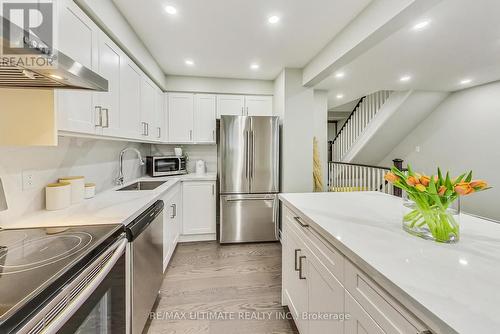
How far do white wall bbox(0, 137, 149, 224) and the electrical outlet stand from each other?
0.06 feet

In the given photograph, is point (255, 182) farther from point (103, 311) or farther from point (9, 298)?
point (9, 298)

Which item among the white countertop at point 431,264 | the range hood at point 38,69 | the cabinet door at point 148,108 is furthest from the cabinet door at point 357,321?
the cabinet door at point 148,108

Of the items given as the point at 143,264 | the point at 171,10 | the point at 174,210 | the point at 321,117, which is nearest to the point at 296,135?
the point at 321,117

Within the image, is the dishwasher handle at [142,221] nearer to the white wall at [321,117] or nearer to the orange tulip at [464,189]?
the orange tulip at [464,189]

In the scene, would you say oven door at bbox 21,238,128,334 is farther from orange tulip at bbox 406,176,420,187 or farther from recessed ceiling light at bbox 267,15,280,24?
recessed ceiling light at bbox 267,15,280,24

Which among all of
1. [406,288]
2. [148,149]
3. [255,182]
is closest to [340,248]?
[406,288]

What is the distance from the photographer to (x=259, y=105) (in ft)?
11.9

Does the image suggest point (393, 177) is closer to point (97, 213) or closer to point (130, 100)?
point (97, 213)

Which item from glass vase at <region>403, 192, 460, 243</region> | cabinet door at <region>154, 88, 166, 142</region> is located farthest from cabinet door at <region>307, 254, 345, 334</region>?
cabinet door at <region>154, 88, 166, 142</region>

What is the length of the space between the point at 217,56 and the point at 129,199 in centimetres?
206

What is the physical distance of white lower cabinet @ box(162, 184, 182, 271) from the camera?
7.58ft

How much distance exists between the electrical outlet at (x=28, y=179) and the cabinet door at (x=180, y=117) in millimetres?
2087

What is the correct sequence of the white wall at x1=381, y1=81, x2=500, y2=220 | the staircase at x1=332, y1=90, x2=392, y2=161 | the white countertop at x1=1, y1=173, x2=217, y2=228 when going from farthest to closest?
the staircase at x1=332, y1=90, x2=392, y2=161
the white wall at x1=381, y1=81, x2=500, y2=220
the white countertop at x1=1, y1=173, x2=217, y2=228

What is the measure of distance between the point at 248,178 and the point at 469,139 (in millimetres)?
4609
